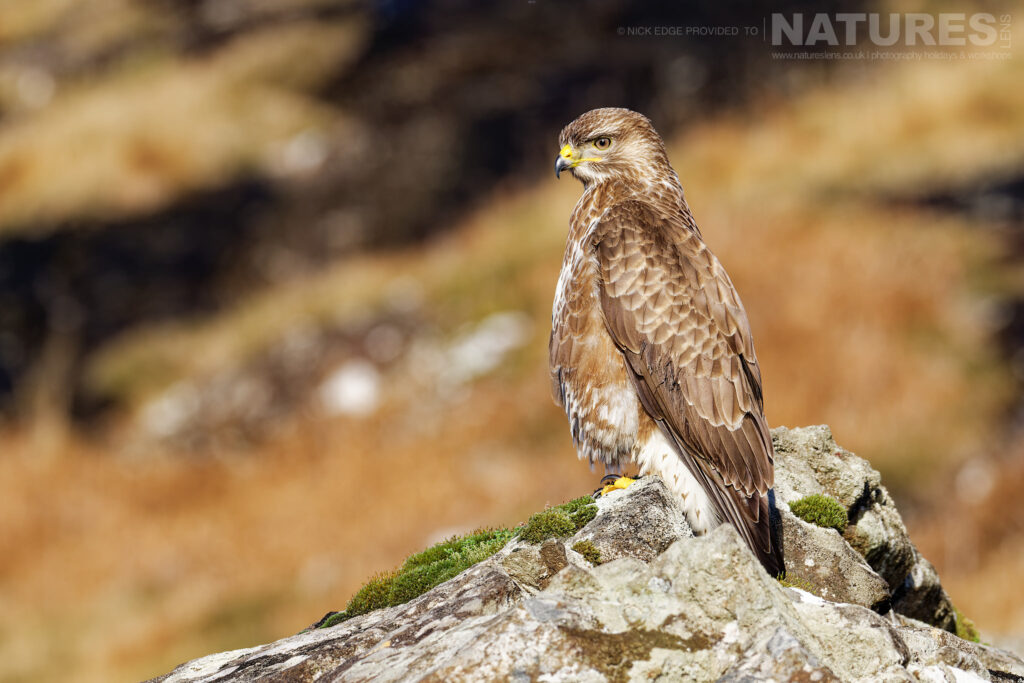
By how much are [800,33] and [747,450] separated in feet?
73.5

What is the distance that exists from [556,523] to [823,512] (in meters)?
1.94

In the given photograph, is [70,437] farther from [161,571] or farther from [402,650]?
[402,650]

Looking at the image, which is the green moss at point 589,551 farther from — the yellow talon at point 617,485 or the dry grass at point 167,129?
the dry grass at point 167,129

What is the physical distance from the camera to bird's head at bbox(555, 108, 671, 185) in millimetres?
7773

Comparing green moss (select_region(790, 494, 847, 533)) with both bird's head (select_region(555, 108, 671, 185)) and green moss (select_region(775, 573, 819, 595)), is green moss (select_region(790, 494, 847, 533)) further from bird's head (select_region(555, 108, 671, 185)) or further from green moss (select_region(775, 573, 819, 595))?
bird's head (select_region(555, 108, 671, 185))

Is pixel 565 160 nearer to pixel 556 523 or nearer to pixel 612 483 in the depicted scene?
pixel 612 483

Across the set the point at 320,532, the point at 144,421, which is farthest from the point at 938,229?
the point at 144,421

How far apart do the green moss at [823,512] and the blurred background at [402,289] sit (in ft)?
10.1

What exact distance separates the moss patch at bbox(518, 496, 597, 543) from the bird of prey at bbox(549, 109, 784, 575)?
1.70 feet

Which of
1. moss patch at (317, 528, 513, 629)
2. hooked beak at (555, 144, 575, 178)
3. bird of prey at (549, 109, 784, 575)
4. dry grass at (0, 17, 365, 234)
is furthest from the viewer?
dry grass at (0, 17, 365, 234)

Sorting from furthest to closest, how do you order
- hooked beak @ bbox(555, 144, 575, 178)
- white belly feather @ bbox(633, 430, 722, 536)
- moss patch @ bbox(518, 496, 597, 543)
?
hooked beak @ bbox(555, 144, 575, 178), white belly feather @ bbox(633, 430, 722, 536), moss patch @ bbox(518, 496, 597, 543)

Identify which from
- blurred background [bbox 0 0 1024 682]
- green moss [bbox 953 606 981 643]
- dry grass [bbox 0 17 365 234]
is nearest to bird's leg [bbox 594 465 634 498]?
green moss [bbox 953 606 981 643]

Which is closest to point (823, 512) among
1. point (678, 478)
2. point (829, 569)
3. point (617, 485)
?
point (829, 569)

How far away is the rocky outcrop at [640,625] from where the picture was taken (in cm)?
437
